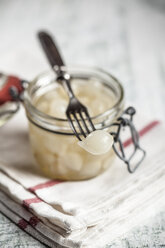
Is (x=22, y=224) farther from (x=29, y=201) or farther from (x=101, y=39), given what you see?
(x=101, y=39)

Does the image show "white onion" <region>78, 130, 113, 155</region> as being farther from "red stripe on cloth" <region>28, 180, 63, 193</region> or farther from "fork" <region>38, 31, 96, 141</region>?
"red stripe on cloth" <region>28, 180, 63, 193</region>

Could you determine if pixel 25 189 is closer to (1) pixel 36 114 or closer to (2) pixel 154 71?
(1) pixel 36 114

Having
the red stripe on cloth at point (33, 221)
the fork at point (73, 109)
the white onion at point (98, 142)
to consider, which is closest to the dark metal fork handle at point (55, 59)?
the fork at point (73, 109)

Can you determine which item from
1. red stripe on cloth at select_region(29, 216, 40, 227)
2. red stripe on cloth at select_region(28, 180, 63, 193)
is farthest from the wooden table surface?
red stripe on cloth at select_region(29, 216, 40, 227)

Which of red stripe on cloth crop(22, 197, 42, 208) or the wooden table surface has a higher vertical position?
red stripe on cloth crop(22, 197, 42, 208)

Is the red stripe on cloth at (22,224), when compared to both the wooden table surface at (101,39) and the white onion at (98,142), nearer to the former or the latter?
the white onion at (98,142)

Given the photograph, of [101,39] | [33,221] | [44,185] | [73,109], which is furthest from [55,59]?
[101,39]
